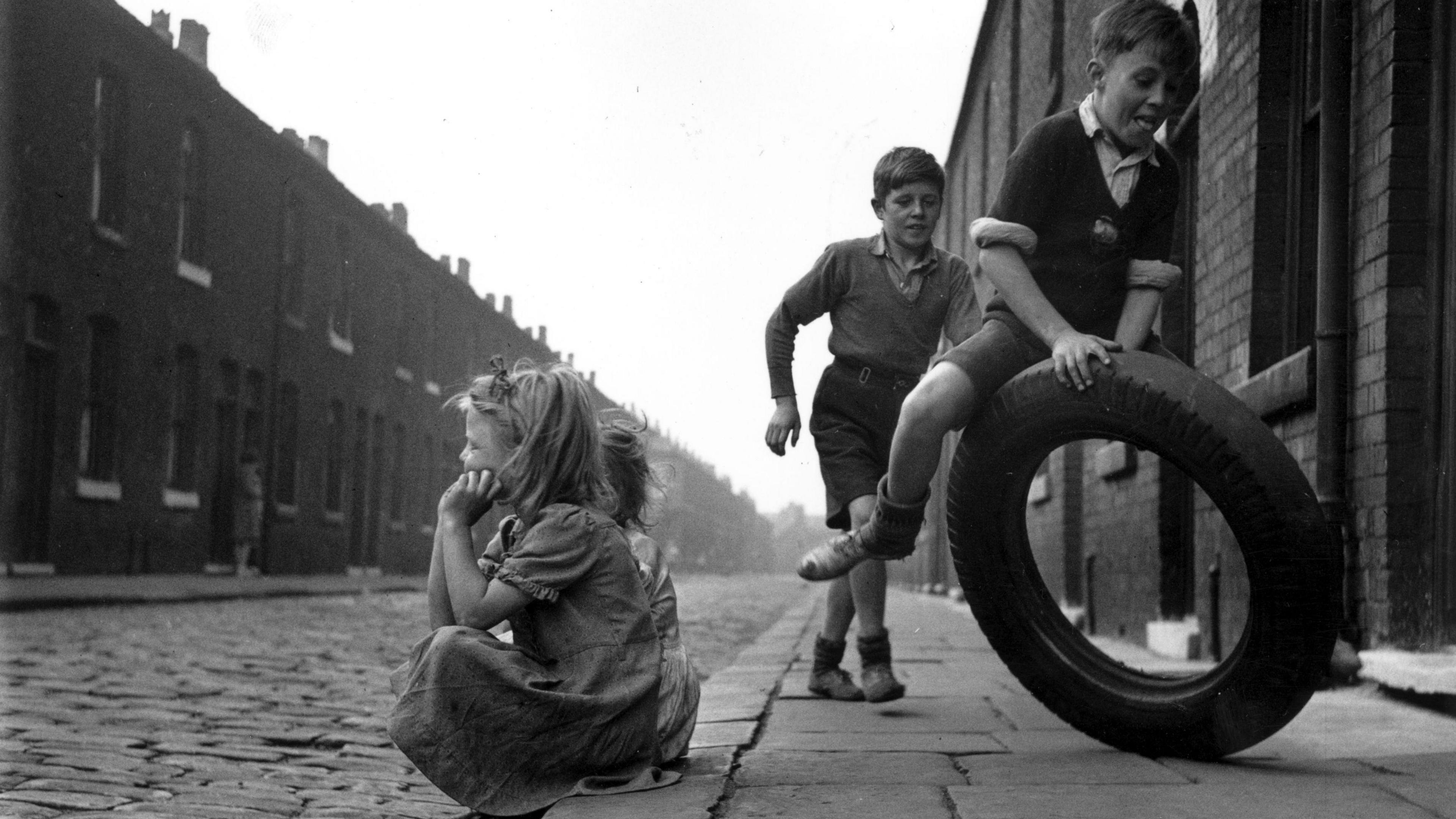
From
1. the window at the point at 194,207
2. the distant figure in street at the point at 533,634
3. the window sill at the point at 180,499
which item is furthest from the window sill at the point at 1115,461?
the window at the point at 194,207

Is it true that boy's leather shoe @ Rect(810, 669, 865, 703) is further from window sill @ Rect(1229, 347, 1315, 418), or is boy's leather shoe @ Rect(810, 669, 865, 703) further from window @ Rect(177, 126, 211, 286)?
window @ Rect(177, 126, 211, 286)

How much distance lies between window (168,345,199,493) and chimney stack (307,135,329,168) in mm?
6759

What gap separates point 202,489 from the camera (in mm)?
21359

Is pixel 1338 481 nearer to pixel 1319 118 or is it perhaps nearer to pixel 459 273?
pixel 1319 118

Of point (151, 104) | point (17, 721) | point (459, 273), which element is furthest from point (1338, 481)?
point (459, 273)

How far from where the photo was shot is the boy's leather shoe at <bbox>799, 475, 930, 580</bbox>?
12.3 feet

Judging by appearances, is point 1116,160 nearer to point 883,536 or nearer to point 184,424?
point 883,536

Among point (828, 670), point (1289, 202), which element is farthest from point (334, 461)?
point (828, 670)

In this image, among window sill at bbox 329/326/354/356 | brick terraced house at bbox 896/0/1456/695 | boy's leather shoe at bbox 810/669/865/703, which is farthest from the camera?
window sill at bbox 329/326/354/356

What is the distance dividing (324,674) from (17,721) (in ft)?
7.00

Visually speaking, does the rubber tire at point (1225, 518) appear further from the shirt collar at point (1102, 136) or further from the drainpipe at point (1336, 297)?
the drainpipe at point (1336, 297)

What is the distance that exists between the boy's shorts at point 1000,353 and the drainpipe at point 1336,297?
1464 millimetres

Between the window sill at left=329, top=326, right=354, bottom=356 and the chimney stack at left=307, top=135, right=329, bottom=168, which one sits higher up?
the chimney stack at left=307, top=135, right=329, bottom=168

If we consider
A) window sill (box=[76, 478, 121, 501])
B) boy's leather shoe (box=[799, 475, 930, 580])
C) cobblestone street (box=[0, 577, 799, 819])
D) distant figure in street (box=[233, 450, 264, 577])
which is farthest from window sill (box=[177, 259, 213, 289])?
boy's leather shoe (box=[799, 475, 930, 580])
